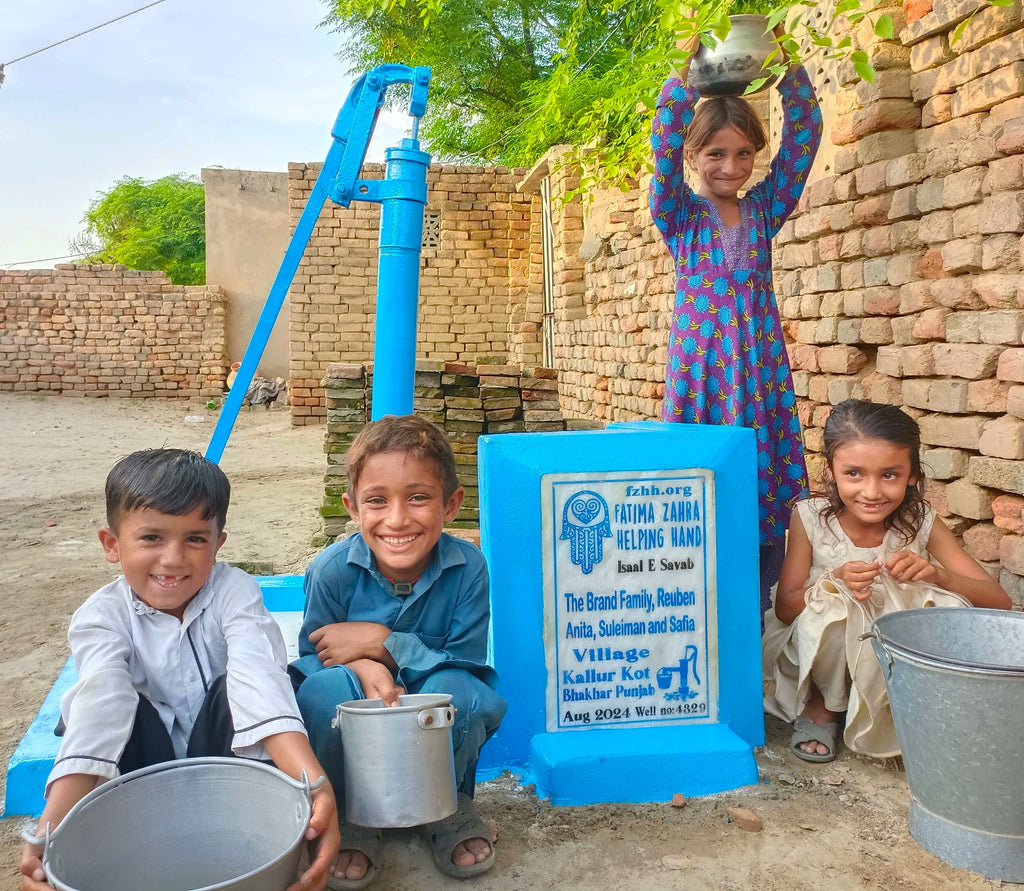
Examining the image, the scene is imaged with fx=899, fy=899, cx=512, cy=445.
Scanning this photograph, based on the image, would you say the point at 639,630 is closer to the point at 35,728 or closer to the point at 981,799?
the point at 981,799

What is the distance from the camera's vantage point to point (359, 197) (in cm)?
367

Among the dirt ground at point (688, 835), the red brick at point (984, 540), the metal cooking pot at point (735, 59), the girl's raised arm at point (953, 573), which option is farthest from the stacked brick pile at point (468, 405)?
the girl's raised arm at point (953, 573)

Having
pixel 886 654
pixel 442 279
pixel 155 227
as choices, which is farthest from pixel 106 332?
pixel 886 654

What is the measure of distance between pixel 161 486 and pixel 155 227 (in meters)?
25.8

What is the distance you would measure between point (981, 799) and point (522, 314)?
34.0ft

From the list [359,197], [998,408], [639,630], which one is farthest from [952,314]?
[359,197]

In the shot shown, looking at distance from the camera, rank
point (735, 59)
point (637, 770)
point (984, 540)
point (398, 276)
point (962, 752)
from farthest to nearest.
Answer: point (398, 276)
point (984, 540)
point (735, 59)
point (637, 770)
point (962, 752)

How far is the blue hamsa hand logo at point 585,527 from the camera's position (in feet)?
7.65

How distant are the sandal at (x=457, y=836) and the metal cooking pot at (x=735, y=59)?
2.22 m

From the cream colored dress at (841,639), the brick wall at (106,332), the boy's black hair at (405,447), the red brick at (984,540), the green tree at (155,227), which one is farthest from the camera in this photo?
the green tree at (155,227)

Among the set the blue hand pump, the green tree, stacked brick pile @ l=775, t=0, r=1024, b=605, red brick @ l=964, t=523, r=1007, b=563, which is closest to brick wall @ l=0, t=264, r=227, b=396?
the green tree

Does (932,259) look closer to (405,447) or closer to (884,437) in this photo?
(884,437)

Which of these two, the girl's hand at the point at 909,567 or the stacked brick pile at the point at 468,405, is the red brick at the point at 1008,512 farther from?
the stacked brick pile at the point at 468,405

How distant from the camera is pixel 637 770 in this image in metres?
2.21
